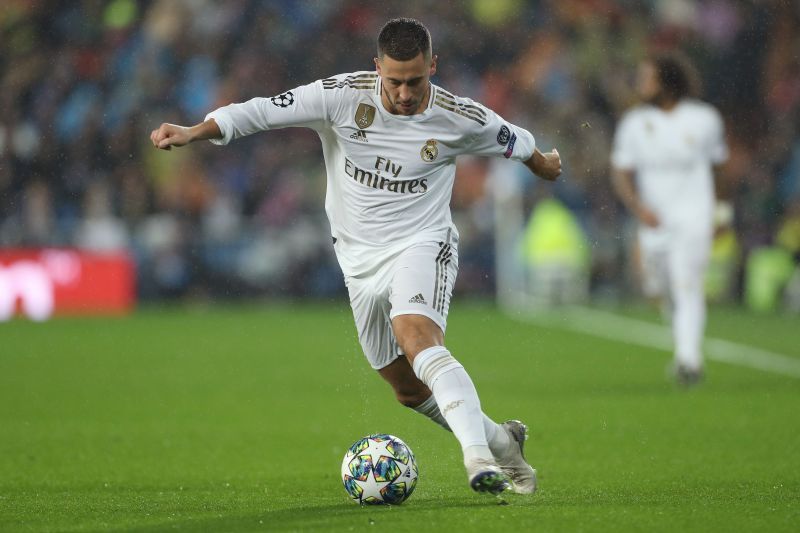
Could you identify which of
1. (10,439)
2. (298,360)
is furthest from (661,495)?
(298,360)

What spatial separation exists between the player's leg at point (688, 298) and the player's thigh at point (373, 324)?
5023 millimetres

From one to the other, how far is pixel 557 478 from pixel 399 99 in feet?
6.57

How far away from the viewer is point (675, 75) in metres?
11.1

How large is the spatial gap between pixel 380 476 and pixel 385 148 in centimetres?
141

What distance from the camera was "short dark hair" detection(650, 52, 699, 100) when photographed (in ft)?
35.9

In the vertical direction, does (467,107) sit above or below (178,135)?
above

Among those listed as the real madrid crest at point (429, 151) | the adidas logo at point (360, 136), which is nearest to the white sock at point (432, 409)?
the real madrid crest at point (429, 151)

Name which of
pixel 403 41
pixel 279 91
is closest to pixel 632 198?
pixel 403 41

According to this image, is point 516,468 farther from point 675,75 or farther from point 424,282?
point 675,75

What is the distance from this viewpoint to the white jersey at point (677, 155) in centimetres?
1134

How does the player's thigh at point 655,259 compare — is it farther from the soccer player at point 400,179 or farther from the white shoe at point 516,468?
the white shoe at point 516,468

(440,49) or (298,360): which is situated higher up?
(440,49)

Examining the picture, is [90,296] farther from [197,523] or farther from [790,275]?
[197,523]

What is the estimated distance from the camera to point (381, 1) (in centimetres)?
2205
